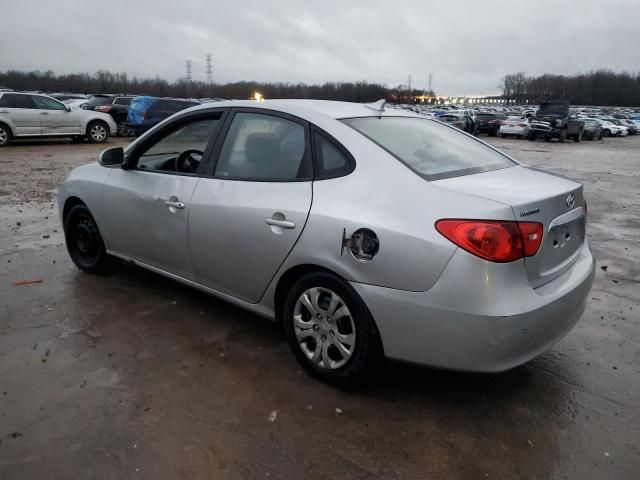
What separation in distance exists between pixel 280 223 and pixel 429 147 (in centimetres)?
107

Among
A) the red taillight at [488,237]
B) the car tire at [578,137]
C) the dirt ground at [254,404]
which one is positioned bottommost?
the dirt ground at [254,404]

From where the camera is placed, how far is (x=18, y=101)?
16.0 metres

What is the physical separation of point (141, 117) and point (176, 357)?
56.0ft

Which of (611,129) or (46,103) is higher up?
(46,103)

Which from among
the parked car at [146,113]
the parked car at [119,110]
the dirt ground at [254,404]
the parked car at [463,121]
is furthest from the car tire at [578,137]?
the dirt ground at [254,404]

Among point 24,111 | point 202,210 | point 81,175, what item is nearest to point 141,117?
point 24,111

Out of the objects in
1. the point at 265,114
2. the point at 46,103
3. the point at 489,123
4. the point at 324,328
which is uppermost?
the point at 265,114

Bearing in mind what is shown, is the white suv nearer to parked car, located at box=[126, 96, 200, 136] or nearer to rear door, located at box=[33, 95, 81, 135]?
rear door, located at box=[33, 95, 81, 135]

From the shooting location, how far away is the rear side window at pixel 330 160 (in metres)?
2.85

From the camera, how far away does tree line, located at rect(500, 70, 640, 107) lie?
112175 millimetres

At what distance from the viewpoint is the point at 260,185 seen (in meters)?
3.15

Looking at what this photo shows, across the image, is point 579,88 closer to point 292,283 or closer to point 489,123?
point 489,123

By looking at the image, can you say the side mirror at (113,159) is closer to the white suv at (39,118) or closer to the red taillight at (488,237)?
the red taillight at (488,237)

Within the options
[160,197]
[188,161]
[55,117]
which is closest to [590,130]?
[55,117]
